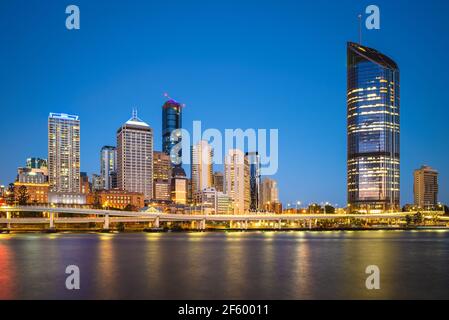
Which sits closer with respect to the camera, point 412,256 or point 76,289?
point 76,289

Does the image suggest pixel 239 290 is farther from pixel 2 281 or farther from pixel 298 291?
pixel 2 281

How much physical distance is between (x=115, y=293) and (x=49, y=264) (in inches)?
928

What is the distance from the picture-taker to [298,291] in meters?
39.2

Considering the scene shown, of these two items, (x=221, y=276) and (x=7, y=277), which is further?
(x=221, y=276)

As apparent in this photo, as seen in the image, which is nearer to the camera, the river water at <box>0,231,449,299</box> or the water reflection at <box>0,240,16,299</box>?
the river water at <box>0,231,449,299</box>

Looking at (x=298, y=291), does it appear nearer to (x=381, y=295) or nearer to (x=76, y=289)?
(x=381, y=295)

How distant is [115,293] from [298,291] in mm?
14847

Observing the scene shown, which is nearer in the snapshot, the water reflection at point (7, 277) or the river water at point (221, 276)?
the river water at point (221, 276)

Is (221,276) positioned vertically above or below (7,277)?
below

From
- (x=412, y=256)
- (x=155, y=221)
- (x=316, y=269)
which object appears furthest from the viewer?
(x=155, y=221)
